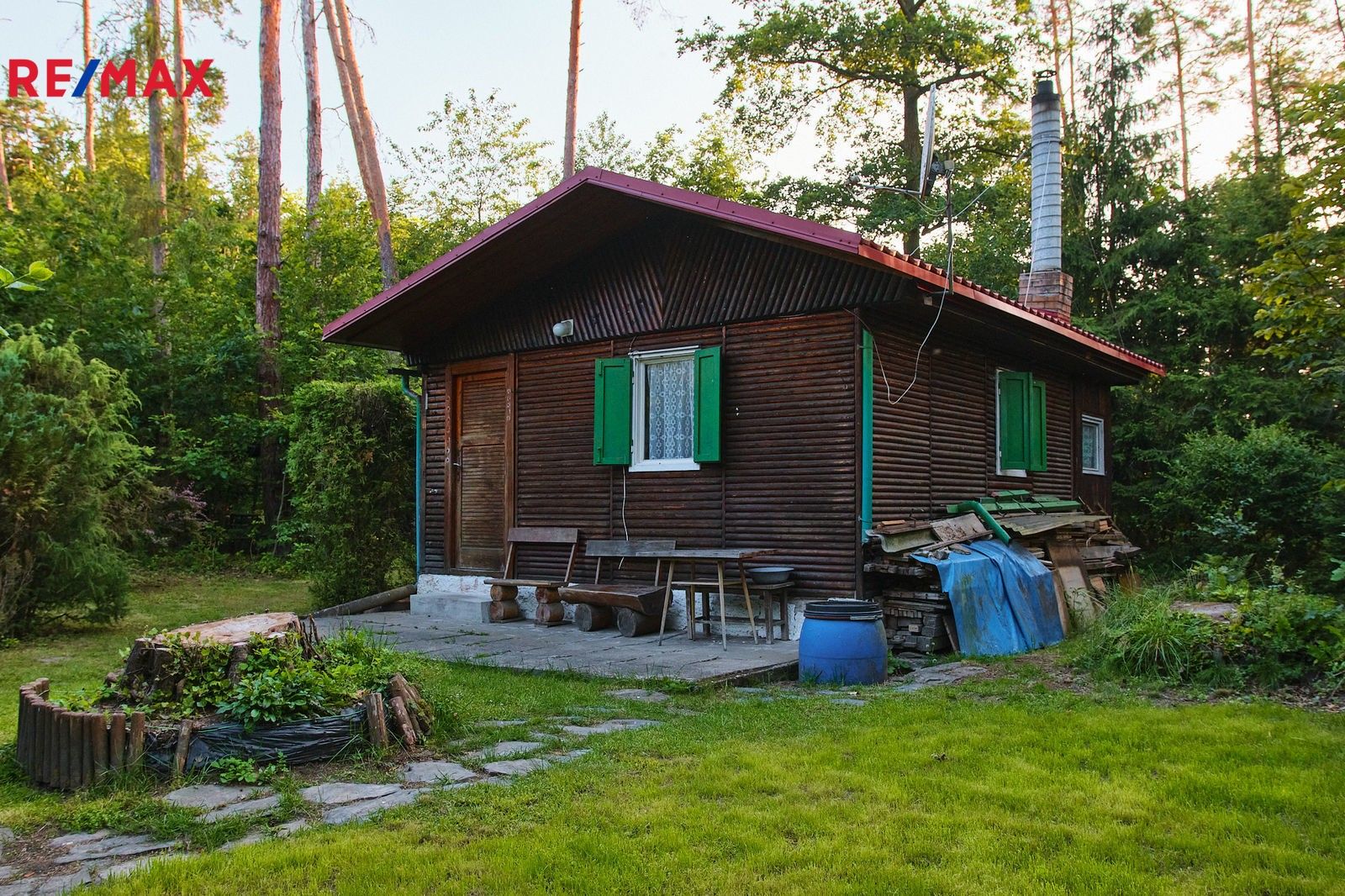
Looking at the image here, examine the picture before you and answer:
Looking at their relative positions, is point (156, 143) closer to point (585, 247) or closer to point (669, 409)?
point (585, 247)

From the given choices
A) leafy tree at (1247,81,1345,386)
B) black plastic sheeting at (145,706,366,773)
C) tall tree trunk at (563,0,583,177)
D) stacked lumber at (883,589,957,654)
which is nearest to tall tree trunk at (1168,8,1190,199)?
tall tree trunk at (563,0,583,177)

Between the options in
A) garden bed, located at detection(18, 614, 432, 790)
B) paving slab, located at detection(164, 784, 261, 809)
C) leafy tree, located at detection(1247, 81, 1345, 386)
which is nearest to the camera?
paving slab, located at detection(164, 784, 261, 809)

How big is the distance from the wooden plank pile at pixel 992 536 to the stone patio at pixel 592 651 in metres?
1.03

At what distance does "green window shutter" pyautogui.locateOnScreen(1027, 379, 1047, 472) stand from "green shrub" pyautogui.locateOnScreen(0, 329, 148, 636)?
938cm

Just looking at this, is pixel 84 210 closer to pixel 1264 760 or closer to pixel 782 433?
pixel 782 433

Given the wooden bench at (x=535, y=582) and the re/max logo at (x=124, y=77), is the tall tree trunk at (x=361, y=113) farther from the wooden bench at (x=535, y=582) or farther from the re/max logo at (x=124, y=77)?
the wooden bench at (x=535, y=582)

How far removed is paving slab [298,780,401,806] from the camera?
373cm

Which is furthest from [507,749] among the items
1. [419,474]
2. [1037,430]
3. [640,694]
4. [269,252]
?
[269,252]

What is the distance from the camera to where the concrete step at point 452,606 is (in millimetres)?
10010

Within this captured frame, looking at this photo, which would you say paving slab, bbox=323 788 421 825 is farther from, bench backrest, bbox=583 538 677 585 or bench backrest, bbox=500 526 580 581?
bench backrest, bbox=500 526 580 581

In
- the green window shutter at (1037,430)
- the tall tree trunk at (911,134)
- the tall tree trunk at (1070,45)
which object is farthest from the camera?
the tall tree trunk at (1070,45)

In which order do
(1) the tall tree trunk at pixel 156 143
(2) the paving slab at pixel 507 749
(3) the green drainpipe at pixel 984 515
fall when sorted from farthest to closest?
(1) the tall tree trunk at pixel 156 143 < (3) the green drainpipe at pixel 984 515 < (2) the paving slab at pixel 507 749

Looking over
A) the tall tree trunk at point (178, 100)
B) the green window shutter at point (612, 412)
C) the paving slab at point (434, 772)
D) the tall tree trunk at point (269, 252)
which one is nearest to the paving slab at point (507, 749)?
the paving slab at point (434, 772)

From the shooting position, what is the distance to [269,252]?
16.3 m
